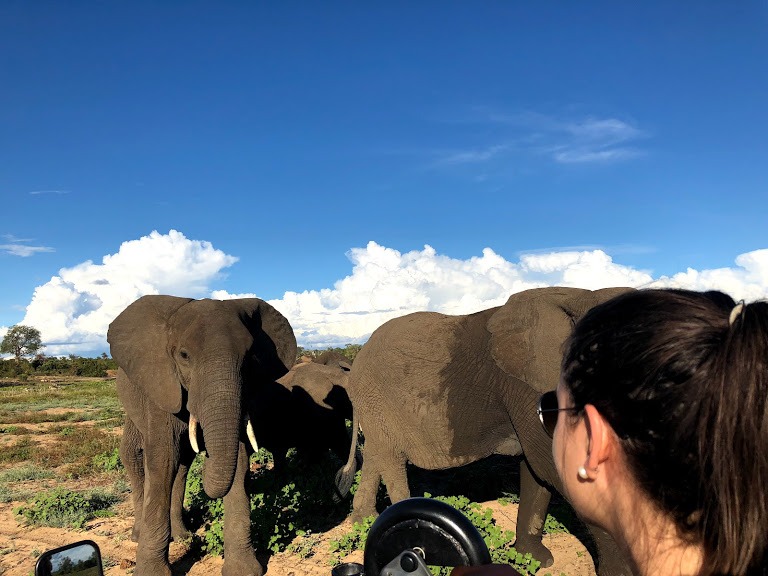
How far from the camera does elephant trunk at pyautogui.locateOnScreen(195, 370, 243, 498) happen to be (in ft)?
18.4

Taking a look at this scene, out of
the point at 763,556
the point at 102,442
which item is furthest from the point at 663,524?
the point at 102,442

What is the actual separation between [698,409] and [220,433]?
202 inches

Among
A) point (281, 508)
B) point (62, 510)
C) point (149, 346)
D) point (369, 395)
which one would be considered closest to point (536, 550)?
point (369, 395)

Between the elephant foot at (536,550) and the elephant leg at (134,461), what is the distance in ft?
15.6

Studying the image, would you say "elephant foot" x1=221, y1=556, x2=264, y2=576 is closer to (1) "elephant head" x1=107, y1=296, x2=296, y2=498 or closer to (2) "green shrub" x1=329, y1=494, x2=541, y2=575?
(2) "green shrub" x1=329, y1=494, x2=541, y2=575

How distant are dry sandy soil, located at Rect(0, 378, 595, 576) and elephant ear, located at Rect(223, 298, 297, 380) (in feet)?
7.17

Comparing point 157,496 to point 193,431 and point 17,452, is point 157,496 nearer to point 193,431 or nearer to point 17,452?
point 193,431

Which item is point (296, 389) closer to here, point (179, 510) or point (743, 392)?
point (179, 510)

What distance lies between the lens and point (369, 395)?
8.06 metres

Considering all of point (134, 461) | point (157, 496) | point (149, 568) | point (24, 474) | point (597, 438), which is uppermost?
point (597, 438)

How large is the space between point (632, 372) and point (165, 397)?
581 centimetres

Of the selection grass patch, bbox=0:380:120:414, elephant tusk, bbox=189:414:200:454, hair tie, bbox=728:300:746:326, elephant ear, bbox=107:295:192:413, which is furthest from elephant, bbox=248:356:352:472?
grass patch, bbox=0:380:120:414

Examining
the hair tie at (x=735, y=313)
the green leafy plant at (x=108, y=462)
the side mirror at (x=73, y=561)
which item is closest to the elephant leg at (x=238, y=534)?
the side mirror at (x=73, y=561)

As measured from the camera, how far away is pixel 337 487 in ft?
27.7
